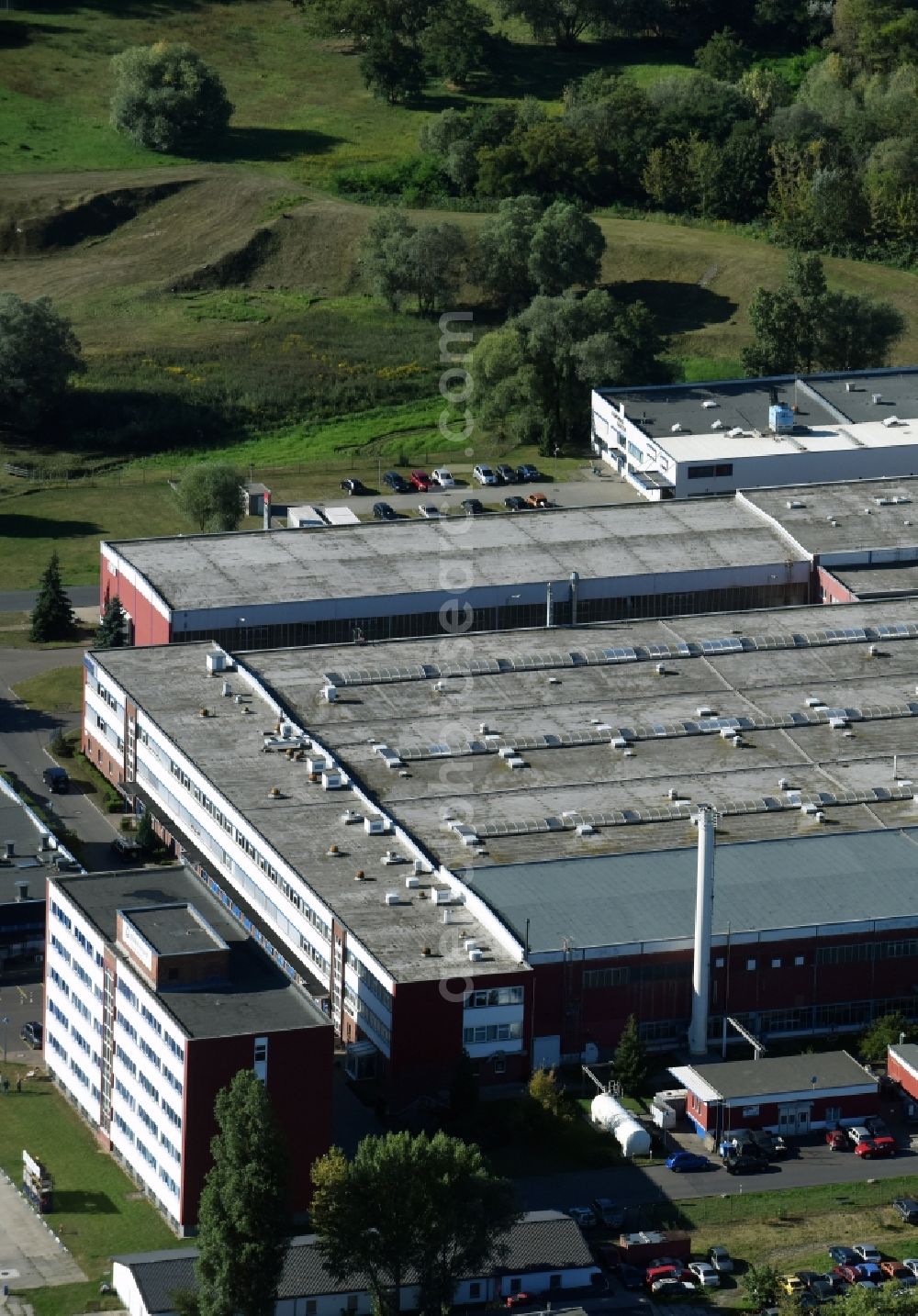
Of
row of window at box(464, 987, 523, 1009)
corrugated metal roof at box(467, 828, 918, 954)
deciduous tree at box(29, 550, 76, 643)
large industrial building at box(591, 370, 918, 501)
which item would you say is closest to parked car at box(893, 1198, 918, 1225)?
corrugated metal roof at box(467, 828, 918, 954)

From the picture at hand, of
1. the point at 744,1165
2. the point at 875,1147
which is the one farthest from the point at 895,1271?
the point at 875,1147

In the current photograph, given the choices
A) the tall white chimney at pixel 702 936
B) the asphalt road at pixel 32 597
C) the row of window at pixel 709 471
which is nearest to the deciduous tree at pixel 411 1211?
the tall white chimney at pixel 702 936

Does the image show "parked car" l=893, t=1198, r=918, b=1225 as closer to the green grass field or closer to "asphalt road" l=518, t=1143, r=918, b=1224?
"asphalt road" l=518, t=1143, r=918, b=1224

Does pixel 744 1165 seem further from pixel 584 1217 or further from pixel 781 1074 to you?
pixel 584 1217

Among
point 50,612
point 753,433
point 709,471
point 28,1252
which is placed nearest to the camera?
point 28,1252

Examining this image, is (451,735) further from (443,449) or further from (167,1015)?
(443,449)

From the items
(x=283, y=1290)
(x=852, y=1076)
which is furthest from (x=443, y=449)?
(x=283, y=1290)

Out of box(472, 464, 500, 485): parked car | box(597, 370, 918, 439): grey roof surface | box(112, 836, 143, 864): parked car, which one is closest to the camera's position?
box(112, 836, 143, 864): parked car
